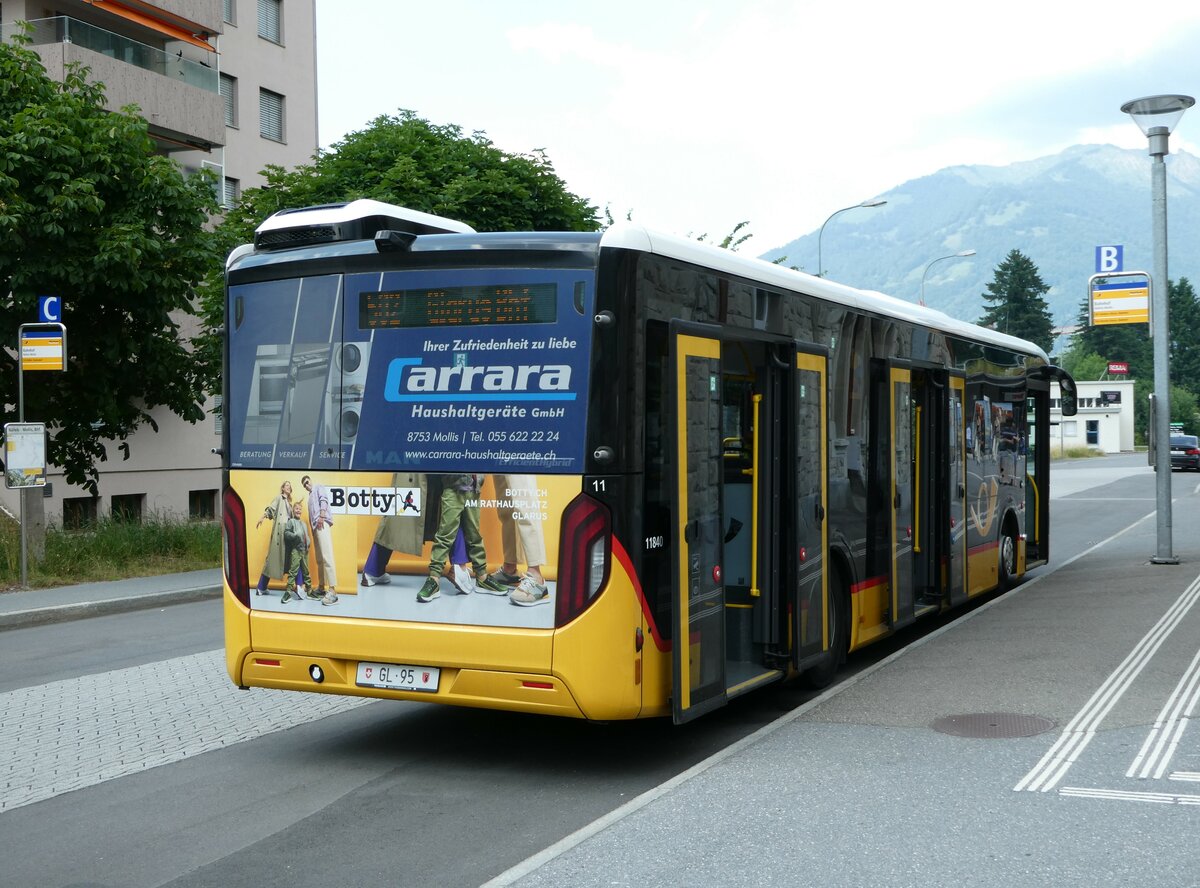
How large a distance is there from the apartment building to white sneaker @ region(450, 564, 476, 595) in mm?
19548

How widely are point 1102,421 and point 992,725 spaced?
333 feet

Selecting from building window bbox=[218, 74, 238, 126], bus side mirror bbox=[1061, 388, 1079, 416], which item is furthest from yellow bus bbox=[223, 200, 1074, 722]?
building window bbox=[218, 74, 238, 126]

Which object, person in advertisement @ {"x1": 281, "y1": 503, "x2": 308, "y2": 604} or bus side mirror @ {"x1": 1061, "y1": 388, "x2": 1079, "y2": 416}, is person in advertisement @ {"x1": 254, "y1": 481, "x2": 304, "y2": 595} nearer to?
person in advertisement @ {"x1": 281, "y1": 503, "x2": 308, "y2": 604}

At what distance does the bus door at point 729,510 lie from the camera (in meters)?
6.60

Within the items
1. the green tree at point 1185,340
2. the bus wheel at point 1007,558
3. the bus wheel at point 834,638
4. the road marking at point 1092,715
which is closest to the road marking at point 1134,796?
the road marking at point 1092,715

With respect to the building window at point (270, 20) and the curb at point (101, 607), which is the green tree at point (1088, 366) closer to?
the building window at point (270, 20)

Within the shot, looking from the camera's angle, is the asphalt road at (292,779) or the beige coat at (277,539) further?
the beige coat at (277,539)

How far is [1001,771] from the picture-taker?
245 inches

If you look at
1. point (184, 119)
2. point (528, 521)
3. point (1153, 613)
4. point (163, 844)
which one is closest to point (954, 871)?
point (528, 521)

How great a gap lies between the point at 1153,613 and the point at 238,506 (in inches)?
313

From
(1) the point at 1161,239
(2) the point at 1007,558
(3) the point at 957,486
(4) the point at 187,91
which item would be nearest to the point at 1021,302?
(4) the point at 187,91

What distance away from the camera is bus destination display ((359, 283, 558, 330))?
21.3 feet

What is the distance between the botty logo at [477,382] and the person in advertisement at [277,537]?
2.64 feet

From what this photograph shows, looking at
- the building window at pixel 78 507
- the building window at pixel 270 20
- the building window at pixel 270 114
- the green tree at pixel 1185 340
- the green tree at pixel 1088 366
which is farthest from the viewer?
the green tree at pixel 1185 340
